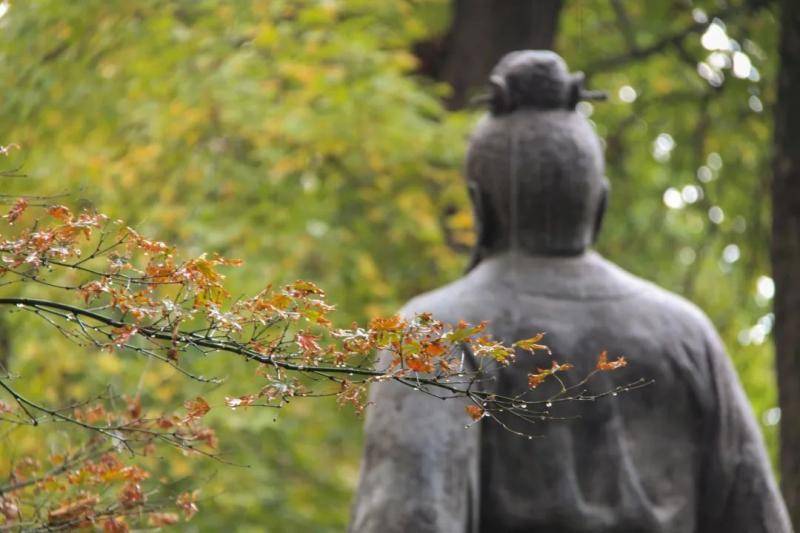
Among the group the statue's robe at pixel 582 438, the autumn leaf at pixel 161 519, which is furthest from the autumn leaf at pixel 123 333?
the autumn leaf at pixel 161 519

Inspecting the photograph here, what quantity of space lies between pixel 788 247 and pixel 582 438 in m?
3.74

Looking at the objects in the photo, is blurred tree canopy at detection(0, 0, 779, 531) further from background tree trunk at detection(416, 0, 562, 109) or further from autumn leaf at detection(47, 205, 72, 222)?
autumn leaf at detection(47, 205, 72, 222)

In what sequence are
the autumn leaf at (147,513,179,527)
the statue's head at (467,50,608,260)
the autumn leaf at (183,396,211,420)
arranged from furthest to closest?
the statue's head at (467,50,608,260) → the autumn leaf at (147,513,179,527) → the autumn leaf at (183,396,211,420)

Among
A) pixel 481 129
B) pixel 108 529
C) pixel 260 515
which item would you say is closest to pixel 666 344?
pixel 481 129

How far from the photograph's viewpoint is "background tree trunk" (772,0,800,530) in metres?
9.12

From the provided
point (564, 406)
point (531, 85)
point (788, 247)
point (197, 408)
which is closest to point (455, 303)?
point (564, 406)

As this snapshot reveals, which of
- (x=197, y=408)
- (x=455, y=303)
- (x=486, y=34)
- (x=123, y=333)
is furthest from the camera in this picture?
(x=486, y=34)

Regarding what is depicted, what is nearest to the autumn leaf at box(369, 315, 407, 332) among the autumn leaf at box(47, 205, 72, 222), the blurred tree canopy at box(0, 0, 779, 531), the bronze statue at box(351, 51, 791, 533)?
the autumn leaf at box(47, 205, 72, 222)

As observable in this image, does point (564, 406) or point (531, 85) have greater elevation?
point (531, 85)

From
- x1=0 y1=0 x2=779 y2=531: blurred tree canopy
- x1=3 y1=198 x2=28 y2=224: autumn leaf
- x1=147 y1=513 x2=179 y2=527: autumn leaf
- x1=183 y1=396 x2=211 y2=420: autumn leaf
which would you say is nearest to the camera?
x1=3 y1=198 x2=28 y2=224: autumn leaf

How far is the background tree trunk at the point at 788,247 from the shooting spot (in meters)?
9.12

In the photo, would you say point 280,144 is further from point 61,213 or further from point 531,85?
point 61,213

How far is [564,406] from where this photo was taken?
578cm

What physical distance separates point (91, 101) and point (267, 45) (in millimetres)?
1139
